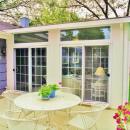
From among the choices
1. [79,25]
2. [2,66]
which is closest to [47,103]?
[79,25]

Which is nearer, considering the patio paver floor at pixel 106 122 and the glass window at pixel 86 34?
the patio paver floor at pixel 106 122

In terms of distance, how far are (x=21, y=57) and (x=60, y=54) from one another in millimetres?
1866

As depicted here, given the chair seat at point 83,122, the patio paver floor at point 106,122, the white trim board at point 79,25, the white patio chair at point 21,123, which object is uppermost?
the white trim board at point 79,25

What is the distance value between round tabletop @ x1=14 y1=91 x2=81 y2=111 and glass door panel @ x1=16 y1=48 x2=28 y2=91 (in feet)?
11.0

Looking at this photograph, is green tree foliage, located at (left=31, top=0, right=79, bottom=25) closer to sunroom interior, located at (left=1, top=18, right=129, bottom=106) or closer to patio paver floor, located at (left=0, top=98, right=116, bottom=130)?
sunroom interior, located at (left=1, top=18, right=129, bottom=106)

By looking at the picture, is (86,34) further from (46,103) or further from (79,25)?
(46,103)

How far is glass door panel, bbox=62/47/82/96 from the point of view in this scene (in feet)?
19.6

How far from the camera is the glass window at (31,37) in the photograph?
260 inches

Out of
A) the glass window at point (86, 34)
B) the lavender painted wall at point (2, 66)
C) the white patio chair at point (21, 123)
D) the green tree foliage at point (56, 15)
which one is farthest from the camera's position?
the green tree foliage at point (56, 15)

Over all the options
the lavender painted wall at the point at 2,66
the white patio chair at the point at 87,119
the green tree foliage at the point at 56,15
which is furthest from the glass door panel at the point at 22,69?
the green tree foliage at the point at 56,15

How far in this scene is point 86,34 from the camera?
5789mm

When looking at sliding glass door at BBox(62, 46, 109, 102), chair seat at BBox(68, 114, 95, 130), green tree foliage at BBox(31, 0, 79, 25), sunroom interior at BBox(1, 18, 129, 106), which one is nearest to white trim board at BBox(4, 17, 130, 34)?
sunroom interior at BBox(1, 18, 129, 106)

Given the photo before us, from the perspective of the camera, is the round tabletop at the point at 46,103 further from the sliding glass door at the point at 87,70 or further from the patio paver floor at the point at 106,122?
the sliding glass door at the point at 87,70

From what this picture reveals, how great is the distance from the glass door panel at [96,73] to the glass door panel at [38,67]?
68.1 inches
